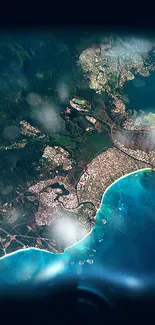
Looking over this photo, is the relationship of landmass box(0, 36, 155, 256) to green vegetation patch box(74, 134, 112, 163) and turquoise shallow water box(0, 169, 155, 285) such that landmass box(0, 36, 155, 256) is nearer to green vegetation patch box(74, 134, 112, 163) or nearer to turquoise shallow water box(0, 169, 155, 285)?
green vegetation patch box(74, 134, 112, 163)

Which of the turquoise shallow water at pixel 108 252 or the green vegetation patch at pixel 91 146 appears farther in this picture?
the green vegetation patch at pixel 91 146

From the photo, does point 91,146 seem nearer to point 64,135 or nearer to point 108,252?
point 64,135

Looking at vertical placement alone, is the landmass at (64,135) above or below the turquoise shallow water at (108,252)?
above

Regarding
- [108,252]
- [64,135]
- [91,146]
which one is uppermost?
[64,135]

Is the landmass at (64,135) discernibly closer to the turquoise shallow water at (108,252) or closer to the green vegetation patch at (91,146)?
the green vegetation patch at (91,146)

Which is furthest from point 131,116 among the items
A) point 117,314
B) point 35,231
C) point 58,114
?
point 117,314

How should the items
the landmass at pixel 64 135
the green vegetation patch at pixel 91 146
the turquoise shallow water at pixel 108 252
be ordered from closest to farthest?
the turquoise shallow water at pixel 108 252
the landmass at pixel 64 135
the green vegetation patch at pixel 91 146

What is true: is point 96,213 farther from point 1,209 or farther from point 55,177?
point 1,209

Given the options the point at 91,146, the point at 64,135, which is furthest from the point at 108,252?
the point at 64,135

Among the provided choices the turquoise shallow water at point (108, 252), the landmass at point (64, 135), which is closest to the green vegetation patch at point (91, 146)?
the landmass at point (64, 135)
